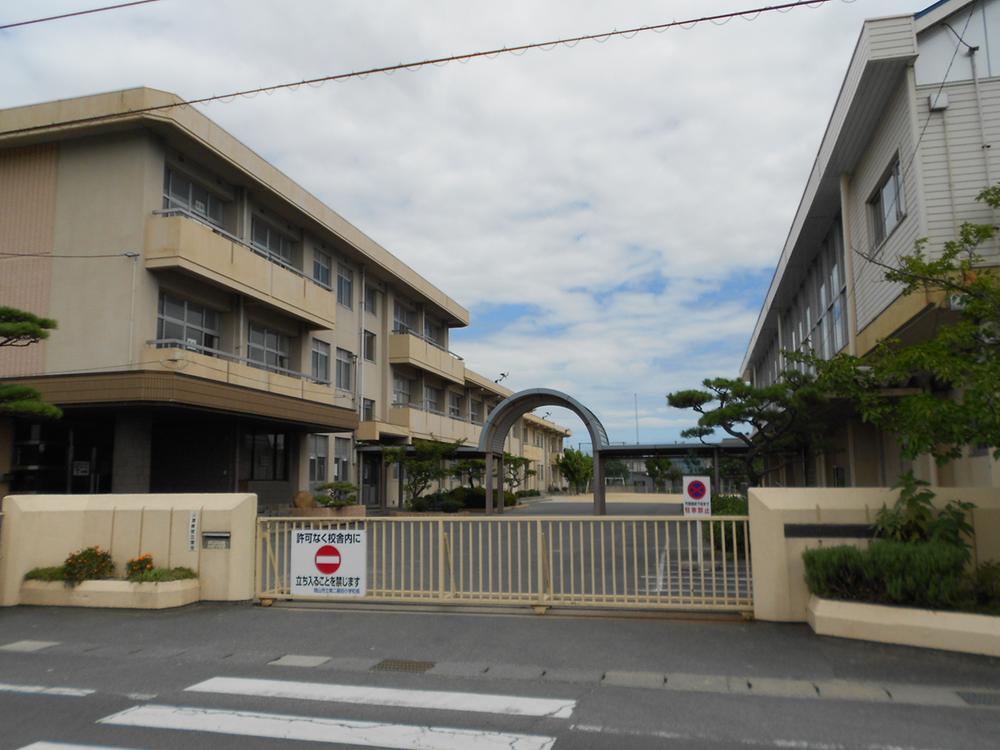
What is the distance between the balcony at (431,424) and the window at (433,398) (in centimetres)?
96

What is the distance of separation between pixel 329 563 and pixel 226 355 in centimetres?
1487

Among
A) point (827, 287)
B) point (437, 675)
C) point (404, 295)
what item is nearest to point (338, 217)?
point (404, 295)

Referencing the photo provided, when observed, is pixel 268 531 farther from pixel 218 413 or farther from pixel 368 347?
pixel 368 347

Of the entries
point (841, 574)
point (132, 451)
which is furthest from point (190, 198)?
point (841, 574)

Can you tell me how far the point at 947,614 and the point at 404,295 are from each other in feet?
122

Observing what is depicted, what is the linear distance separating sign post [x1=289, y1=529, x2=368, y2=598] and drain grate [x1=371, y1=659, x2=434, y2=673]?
2.73 m

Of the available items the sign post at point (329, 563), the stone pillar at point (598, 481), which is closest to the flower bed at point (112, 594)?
the sign post at point (329, 563)

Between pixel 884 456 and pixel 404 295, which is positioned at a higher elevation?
pixel 404 295

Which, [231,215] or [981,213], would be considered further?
[231,215]

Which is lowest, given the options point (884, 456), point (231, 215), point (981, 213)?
point (884, 456)

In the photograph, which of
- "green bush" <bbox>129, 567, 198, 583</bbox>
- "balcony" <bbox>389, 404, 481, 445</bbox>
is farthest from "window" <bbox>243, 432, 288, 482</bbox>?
"green bush" <bbox>129, 567, 198, 583</bbox>

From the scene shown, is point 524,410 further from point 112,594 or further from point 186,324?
point 112,594

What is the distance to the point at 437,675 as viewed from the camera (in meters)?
7.56

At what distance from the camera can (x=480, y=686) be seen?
7.15 meters
